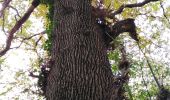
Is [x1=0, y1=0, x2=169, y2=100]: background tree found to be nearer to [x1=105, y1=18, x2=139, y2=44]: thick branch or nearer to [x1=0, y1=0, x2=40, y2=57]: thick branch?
[x1=105, y1=18, x2=139, y2=44]: thick branch

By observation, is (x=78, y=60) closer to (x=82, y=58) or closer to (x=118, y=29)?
(x=82, y=58)

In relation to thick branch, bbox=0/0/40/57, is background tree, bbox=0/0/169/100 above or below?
below

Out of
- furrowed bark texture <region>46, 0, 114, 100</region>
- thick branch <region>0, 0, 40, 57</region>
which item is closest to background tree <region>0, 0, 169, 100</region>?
furrowed bark texture <region>46, 0, 114, 100</region>

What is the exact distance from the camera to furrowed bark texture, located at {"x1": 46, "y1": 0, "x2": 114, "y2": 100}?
13.3ft

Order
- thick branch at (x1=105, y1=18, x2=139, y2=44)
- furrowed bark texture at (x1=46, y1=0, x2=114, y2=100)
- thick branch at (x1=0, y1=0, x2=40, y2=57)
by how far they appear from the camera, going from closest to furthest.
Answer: furrowed bark texture at (x1=46, y1=0, x2=114, y2=100) → thick branch at (x1=105, y1=18, x2=139, y2=44) → thick branch at (x1=0, y1=0, x2=40, y2=57)

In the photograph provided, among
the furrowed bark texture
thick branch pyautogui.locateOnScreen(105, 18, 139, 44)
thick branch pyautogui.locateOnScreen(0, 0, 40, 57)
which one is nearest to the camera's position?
the furrowed bark texture

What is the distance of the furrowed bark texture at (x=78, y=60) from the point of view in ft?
13.3

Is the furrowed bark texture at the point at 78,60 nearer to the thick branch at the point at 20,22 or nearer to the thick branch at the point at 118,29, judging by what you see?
the thick branch at the point at 118,29

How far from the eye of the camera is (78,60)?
14.9 ft

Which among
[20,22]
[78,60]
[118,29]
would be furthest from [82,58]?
[20,22]

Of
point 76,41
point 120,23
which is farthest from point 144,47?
point 76,41

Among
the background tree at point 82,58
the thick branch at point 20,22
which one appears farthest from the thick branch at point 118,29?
the thick branch at point 20,22

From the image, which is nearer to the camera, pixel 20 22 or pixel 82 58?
pixel 82 58

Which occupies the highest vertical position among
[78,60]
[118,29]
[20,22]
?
[20,22]
